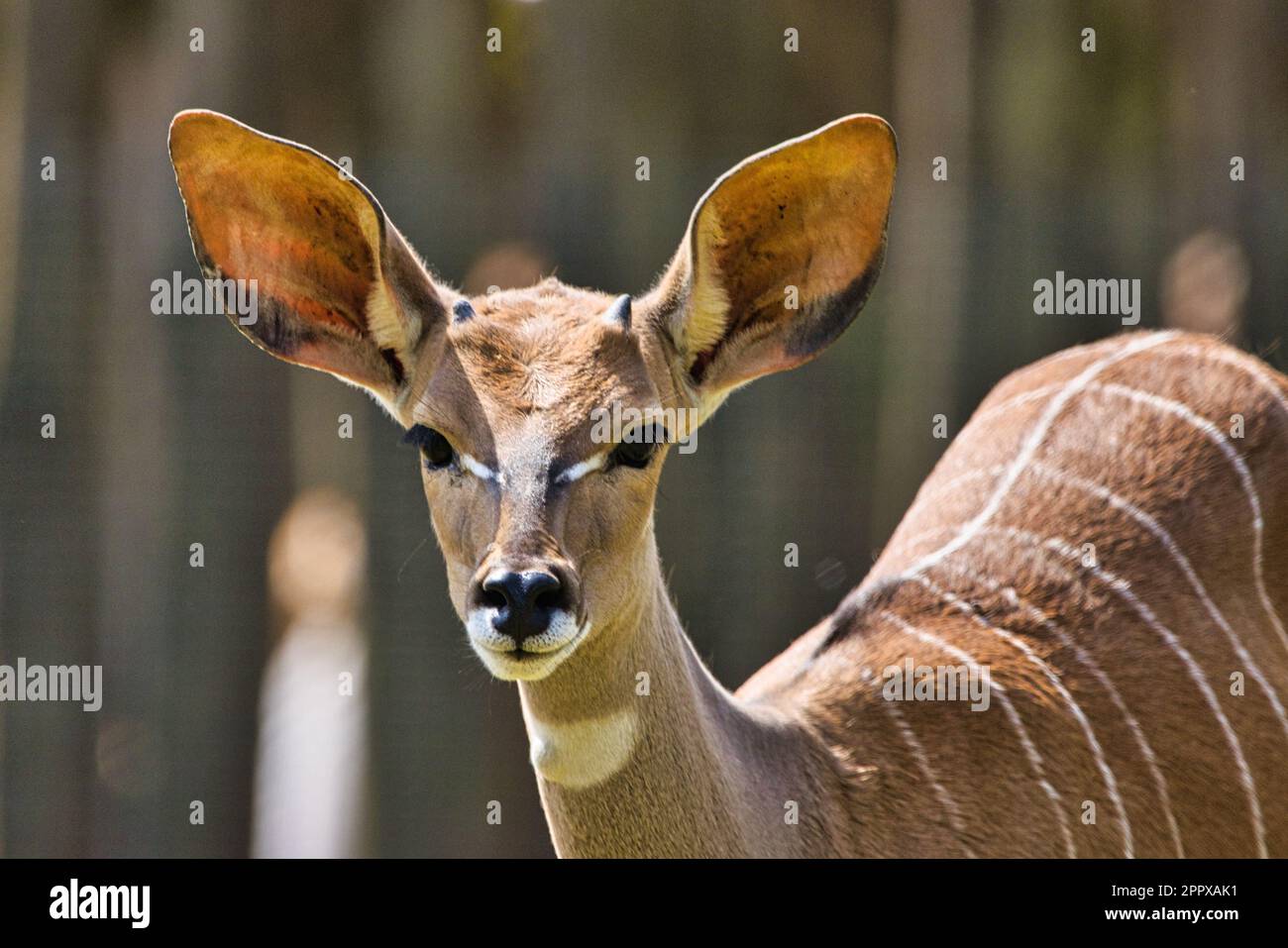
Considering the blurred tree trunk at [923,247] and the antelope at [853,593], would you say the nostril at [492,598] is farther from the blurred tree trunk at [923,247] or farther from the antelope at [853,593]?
the blurred tree trunk at [923,247]

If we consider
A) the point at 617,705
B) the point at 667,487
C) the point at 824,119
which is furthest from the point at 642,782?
the point at 824,119

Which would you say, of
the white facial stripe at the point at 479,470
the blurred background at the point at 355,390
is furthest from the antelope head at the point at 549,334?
the blurred background at the point at 355,390

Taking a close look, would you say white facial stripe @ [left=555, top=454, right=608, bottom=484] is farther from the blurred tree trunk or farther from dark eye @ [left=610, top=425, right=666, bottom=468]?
the blurred tree trunk

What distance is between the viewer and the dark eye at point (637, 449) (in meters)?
3.56

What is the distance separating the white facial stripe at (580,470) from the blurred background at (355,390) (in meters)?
3.56

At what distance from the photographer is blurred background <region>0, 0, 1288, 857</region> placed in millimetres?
7168

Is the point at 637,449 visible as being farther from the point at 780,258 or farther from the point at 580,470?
the point at 780,258

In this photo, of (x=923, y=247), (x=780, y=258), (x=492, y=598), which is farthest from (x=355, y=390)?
(x=492, y=598)

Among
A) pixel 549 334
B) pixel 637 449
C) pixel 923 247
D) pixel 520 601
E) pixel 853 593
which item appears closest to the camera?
pixel 520 601

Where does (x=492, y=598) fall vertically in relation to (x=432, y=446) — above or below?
below

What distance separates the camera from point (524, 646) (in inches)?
128

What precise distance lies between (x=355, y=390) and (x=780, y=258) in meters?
3.51

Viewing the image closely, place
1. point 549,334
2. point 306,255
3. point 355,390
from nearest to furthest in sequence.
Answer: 1. point 549,334
2. point 306,255
3. point 355,390

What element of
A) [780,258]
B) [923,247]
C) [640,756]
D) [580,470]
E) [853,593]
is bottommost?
[640,756]
